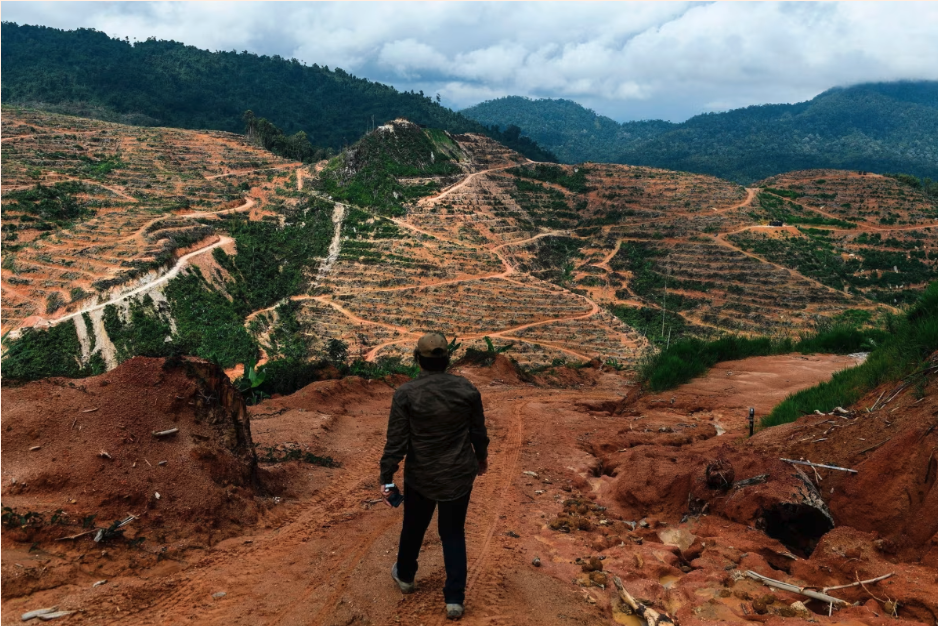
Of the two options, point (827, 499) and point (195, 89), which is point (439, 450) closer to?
point (827, 499)

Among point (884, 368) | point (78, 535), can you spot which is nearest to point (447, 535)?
point (78, 535)

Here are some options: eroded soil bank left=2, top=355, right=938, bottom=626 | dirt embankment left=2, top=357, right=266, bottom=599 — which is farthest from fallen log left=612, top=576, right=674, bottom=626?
dirt embankment left=2, top=357, right=266, bottom=599

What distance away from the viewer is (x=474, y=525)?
4453 mm

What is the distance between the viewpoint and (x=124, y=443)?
4.29 metres

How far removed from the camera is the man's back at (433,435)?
119 inches

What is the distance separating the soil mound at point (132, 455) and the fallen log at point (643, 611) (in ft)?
9.72

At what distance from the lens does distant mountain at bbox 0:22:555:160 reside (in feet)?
272

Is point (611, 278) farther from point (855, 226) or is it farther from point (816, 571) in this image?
point (816, 571)

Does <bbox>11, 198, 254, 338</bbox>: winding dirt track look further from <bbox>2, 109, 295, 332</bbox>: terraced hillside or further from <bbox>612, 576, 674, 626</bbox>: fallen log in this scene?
<bbox>612, 576, 674, 626</bbox>: fallen log

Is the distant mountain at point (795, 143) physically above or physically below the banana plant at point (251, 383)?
above

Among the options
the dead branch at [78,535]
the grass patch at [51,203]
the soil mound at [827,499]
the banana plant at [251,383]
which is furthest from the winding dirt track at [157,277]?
the soil mound at [827,499]

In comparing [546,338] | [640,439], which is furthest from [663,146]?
[640,439]

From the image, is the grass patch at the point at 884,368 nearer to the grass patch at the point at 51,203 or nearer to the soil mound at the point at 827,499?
the soil mound at the point at 827,499

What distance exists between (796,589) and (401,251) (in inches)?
1353
